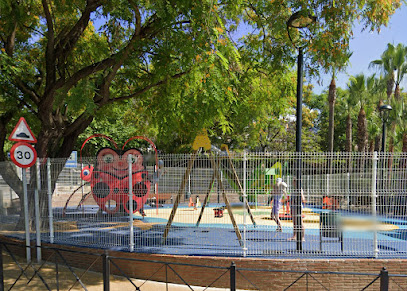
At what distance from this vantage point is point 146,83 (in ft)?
38.5

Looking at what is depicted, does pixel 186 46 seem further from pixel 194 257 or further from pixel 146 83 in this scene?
pixel 194 257

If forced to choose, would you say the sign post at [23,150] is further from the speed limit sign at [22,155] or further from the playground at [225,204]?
the playground at [225,204]

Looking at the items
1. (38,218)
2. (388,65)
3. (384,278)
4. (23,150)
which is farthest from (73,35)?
(388,65)

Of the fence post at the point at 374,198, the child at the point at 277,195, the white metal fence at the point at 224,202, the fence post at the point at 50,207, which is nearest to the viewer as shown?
the fence post at the point at 374,198

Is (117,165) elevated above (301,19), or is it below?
below

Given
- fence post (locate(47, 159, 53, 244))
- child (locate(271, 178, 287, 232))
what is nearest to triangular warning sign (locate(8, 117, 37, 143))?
fence post (locate(47, 159, 53, 244))

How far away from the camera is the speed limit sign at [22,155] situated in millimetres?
7923

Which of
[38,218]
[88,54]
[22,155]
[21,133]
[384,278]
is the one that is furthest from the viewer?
[88,54]

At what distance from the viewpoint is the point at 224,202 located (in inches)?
348

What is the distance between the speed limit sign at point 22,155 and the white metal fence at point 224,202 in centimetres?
61

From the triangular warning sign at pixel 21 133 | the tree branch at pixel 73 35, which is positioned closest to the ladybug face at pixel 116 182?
the triangular warning sign at pixel 21 133

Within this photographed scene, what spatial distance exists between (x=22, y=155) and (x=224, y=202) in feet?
16.0

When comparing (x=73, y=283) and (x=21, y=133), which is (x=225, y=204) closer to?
(x=73, y=283)

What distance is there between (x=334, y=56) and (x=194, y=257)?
5317 mm
